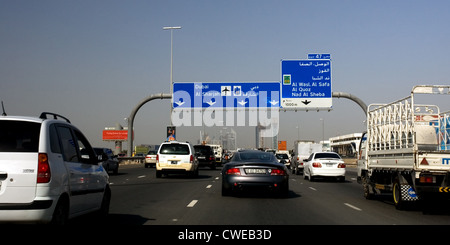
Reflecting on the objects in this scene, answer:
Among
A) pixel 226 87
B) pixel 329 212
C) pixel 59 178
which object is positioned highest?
pixel 226 87

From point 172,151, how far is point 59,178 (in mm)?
19710

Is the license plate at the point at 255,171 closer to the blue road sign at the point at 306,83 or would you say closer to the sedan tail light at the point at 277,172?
the sedan tail light at the point at 277,172

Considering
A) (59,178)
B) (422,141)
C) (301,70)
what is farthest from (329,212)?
(301,70)

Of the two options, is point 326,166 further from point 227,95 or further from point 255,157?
point 227,95

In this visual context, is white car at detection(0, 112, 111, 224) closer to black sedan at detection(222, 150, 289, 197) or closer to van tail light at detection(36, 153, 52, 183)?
van tail light at detection(36, 153, 52, 183)

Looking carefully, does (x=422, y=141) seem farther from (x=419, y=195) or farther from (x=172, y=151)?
(x=172, y=151)

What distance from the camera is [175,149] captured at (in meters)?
26.9

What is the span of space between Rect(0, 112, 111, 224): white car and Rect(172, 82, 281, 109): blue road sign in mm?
31690

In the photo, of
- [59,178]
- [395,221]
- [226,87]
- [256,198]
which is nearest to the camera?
[59,178]

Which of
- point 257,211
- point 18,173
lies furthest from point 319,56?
point 18,173

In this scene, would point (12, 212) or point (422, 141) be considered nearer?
point (12, 212)

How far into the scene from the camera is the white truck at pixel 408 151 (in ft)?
38.3
